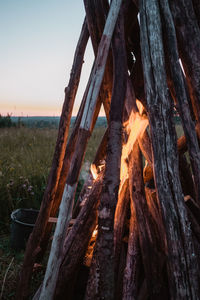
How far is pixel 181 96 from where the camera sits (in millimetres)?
1691

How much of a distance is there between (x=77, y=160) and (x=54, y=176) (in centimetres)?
59

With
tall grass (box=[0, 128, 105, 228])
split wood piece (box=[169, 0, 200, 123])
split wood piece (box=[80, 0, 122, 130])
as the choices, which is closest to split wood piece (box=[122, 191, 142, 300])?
split wood piece (box=[80, 0, 122, 130])

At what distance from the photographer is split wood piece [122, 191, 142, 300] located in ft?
5.47

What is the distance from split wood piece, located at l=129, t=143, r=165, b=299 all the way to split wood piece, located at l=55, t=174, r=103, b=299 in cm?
31

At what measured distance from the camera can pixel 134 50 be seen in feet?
7.47

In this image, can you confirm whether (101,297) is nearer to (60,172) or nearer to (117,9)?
(60,172)

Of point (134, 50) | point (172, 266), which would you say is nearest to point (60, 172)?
point (172, 266)

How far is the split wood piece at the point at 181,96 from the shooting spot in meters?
1.64

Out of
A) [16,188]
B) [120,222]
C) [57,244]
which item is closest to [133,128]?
[120,222]

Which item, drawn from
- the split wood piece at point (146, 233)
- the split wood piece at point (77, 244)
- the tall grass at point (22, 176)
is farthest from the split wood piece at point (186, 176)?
the tall grass at point (22, 176)

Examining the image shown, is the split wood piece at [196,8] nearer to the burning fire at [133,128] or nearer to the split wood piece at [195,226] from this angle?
the burning fire at [133,128]

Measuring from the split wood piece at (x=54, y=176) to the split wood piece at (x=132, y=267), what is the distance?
749 mm

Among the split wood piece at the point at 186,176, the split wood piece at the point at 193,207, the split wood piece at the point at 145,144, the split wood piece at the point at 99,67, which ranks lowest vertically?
the split wood piece at the point at 193,207

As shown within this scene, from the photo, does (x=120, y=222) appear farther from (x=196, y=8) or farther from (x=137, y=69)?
(x=196, y=8)
